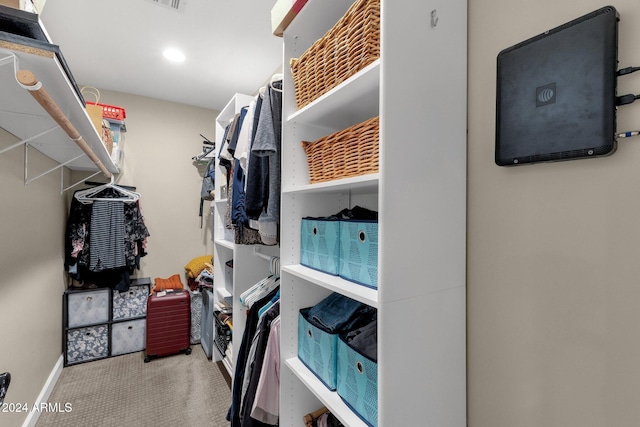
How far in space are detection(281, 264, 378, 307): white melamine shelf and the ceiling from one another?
1.63 metres

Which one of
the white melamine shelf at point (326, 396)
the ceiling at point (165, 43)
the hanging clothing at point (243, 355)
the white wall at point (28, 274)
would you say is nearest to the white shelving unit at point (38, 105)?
the white wall at point (28, 274)

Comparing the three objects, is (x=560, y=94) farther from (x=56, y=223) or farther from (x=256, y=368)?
(x=56, y=223)

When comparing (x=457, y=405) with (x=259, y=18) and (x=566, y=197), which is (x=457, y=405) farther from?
(x=259, y=18)

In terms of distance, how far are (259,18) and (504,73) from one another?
5.42ft

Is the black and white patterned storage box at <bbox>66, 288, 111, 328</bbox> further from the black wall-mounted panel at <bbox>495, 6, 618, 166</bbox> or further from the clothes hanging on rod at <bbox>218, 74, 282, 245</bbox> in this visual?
the black wall-mounted panel at <bbox>495, 6, 618, 166</bbox>

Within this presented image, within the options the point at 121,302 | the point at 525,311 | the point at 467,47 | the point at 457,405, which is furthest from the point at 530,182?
the point at 121,302

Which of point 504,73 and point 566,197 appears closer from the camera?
point 566,197

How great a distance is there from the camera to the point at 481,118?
3.18 ft

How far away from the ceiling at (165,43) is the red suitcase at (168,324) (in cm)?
206

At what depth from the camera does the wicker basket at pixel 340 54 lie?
87 cm

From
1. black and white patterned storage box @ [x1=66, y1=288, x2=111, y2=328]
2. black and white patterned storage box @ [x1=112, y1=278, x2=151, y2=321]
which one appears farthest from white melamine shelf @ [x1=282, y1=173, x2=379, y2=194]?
black and white patterned storage box @ [x1=66, y1=288, x2=111, y2=328]

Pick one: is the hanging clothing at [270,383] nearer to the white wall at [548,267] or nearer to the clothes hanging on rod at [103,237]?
the white wall at [548,267]

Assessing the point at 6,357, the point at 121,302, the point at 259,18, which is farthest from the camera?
the point at 121,302

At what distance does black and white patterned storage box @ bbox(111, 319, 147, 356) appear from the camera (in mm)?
2799
